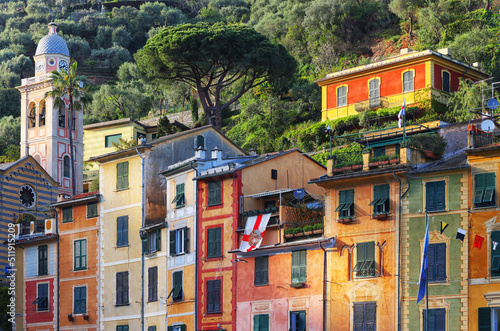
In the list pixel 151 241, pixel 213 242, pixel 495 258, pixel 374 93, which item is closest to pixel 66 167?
pixel 374 93

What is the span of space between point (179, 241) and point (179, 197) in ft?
8.22

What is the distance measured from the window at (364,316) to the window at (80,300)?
21632 millimetres

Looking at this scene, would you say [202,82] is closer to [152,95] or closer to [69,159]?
[69,159]

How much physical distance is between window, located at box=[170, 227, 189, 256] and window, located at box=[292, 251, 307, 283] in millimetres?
8013

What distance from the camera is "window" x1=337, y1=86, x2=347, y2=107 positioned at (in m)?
78.4

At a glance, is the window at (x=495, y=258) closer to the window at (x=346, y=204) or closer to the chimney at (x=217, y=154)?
the window at (x=346, y=204)

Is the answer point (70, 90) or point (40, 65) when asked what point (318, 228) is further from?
point (40, 65)

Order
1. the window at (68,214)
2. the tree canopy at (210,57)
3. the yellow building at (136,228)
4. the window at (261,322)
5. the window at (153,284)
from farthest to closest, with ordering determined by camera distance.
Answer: the tree canopy at (210,57) → the window at (68,214) → the yellow building at (136,228) → the window at (153,284) → the window at (261,322)

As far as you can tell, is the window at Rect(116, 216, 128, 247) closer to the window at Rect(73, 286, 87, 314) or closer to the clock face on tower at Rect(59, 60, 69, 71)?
the window at Rect(73, 286, 87, 314)

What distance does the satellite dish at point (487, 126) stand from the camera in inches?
1711

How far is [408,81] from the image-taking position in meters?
73.8

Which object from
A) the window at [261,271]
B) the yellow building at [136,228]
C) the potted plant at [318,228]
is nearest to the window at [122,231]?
the yellow building at [136,228]

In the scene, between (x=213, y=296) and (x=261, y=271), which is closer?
(x=261, y=271)

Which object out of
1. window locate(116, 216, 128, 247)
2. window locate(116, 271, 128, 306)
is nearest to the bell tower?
window locate(116, 216, 128, 247)
